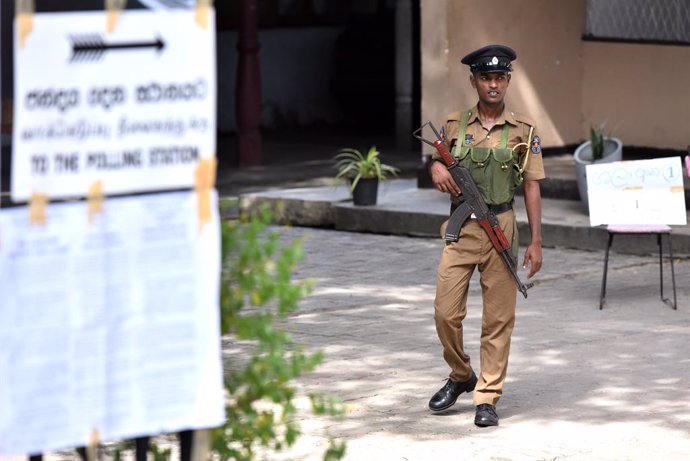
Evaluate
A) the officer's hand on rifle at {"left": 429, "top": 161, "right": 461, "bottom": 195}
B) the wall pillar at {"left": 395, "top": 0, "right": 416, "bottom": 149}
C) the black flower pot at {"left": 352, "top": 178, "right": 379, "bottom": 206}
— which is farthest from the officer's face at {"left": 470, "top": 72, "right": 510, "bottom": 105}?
the wall pillar at {"left": 395, "top": 0, "right": 416, "bottom": 149}

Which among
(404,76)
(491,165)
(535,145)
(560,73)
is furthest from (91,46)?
(404,76)

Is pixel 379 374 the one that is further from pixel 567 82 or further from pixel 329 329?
pixel 567 82

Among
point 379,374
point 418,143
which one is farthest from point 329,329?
point 418,143

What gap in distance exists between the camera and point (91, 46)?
12.9ft

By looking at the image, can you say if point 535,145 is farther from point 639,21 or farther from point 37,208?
point 639,21

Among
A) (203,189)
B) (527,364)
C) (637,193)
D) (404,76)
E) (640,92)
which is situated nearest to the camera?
(203,189)

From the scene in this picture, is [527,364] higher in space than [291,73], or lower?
lower

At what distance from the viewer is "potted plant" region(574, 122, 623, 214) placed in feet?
42.4

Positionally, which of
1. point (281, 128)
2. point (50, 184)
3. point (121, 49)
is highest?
point (121, 49)

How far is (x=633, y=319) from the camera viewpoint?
9492 mm

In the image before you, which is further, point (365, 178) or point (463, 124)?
point (365, 178)

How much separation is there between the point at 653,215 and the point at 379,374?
2786mm

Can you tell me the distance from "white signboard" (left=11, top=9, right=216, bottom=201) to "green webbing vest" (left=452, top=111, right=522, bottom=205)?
9.94 ft

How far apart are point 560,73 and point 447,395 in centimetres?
857
